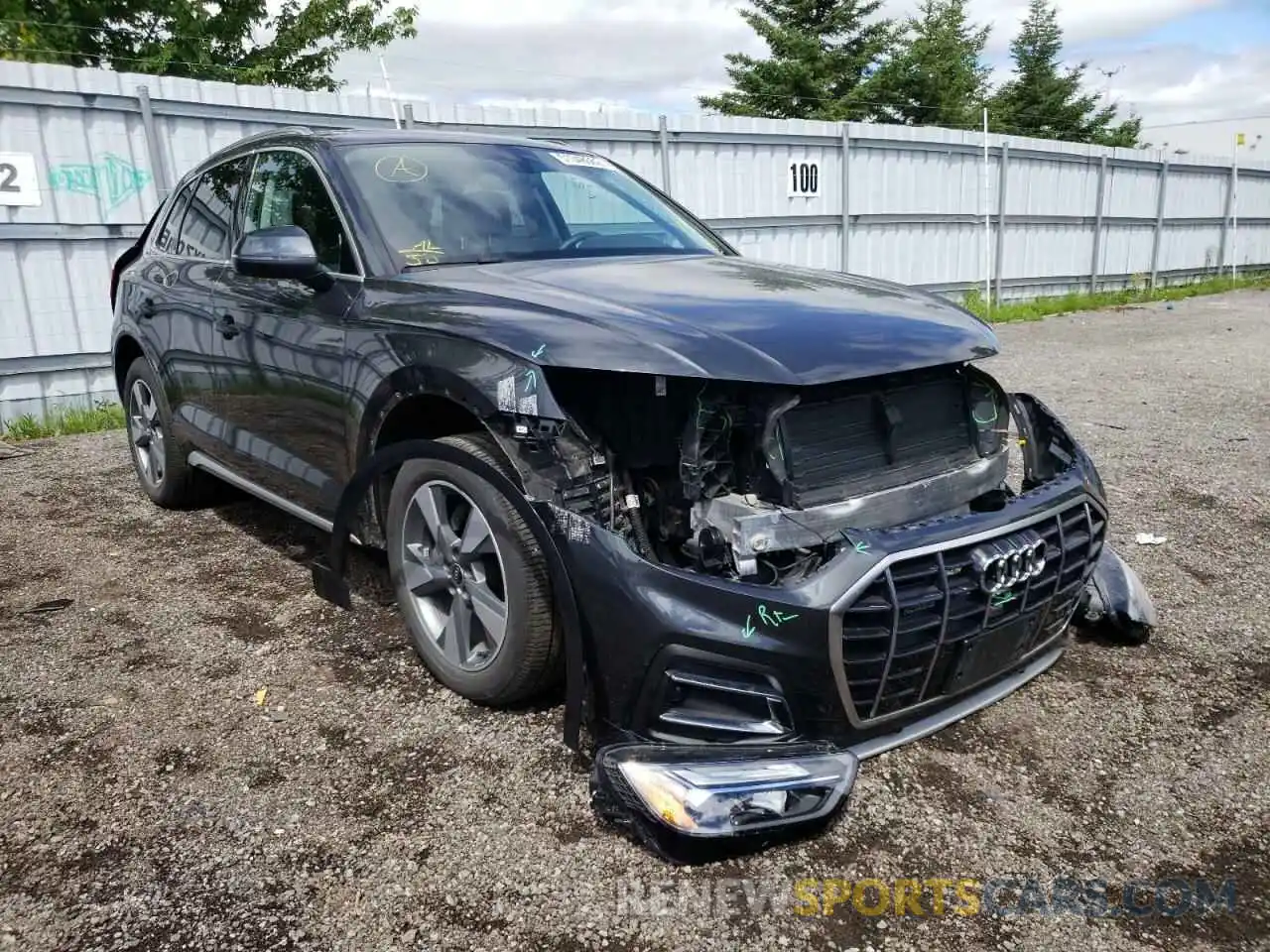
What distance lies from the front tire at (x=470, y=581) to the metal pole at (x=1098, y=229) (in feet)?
56.0

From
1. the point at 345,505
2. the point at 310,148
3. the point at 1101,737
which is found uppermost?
the point at 310,148

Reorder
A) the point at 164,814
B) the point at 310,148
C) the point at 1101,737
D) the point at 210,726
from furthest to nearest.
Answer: the point at 310,148 < the point at 210,726 < the point at 1101,737 < the point at 164,814

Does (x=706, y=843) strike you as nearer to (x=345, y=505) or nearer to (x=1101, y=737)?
(x=1101, y=737)

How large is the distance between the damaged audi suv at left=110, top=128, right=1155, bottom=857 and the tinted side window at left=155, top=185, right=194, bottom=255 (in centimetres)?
141

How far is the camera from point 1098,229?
17016 millimetres

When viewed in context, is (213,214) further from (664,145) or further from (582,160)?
(664,145)

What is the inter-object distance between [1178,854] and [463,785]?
1788 mm

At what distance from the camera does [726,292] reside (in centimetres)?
280

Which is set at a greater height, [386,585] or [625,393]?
[625,393]

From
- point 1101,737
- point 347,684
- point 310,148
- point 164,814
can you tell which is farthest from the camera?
point 310,148

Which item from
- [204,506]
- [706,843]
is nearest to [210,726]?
[706,843]

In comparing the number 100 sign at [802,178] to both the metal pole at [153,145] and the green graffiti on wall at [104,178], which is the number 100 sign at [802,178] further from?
the green graffiti on wall at [104,178]

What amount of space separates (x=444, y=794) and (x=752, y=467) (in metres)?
1.20

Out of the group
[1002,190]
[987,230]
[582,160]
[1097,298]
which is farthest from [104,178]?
[1097,298]
